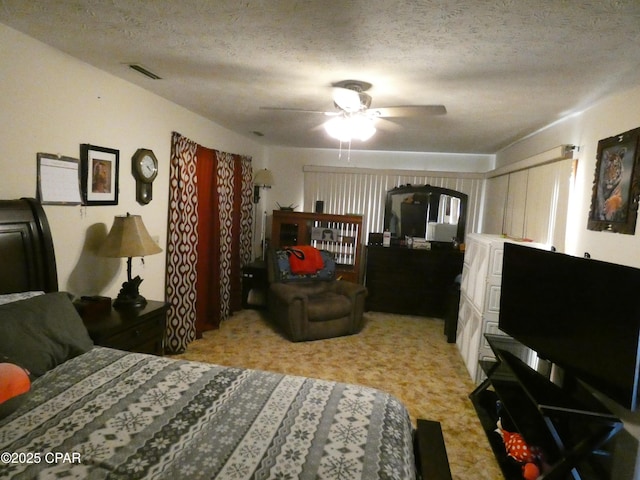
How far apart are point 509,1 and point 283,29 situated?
37.4 inches

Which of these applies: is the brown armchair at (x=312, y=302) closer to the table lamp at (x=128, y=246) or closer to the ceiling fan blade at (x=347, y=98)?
the table lamp at (x=128, y=246)

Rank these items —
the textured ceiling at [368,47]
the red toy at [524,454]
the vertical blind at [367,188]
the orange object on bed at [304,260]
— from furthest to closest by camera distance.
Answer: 1. the vertical blind at [367,188]
2. the orange object on bed at [304,260]
3. the red toy at [524,454]
4. the textured ceiling at [368,47]

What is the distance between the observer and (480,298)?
10.1ft

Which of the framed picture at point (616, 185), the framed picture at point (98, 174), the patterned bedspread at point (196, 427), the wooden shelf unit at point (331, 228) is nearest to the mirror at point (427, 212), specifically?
the wooden shelf unit at point (331, 228)

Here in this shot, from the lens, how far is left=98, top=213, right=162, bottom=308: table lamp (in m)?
2.44

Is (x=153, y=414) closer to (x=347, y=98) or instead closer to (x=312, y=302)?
(x=347, y=98)

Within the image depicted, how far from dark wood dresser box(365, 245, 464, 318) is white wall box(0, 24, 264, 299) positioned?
2863 mm

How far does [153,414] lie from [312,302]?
2632 mm

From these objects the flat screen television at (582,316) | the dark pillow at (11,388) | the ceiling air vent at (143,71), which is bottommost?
the dark pillow at (11,388)

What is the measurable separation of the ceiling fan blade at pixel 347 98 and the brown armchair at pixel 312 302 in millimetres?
2139

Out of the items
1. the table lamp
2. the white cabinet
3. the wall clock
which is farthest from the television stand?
the wall clock

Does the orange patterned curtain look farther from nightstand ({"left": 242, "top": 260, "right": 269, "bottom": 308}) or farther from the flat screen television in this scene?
the flat screen television

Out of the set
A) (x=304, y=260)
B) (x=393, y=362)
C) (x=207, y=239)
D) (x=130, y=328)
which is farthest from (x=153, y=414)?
(x=304, y=260)

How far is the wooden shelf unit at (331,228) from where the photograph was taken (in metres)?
5.10
